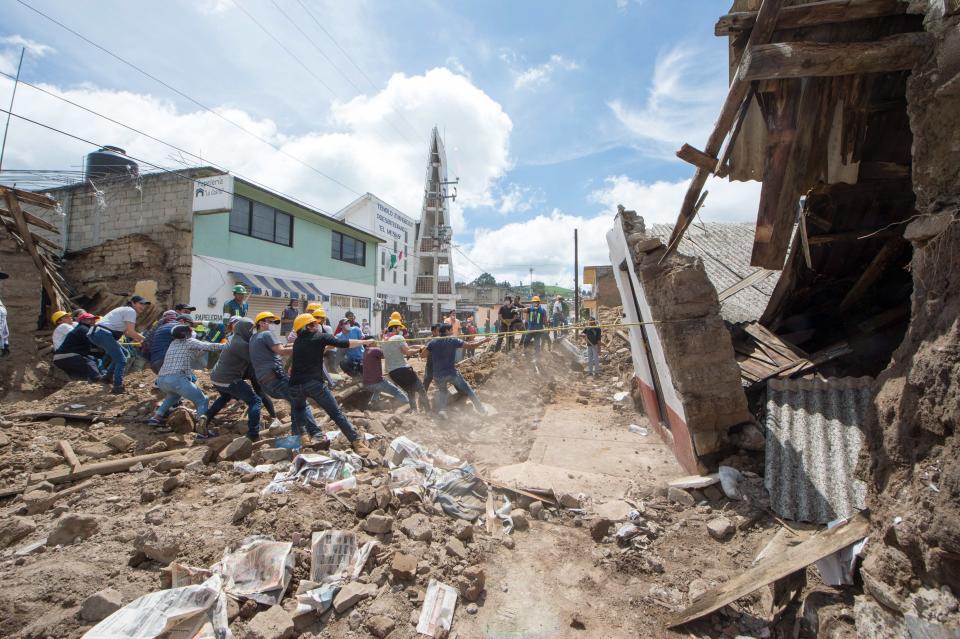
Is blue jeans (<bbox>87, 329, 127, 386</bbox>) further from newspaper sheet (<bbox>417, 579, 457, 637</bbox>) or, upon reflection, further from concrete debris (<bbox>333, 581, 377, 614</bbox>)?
newspaper sheet (<bbox>417, 579, 457, 637</bbox>)

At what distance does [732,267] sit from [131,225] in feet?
52.0

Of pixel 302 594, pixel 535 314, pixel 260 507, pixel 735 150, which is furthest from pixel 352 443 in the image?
pixel 535 314

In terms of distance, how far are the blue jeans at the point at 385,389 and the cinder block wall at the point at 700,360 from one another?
444 cm

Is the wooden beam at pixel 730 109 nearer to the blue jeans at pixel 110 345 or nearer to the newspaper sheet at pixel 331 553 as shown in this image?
the newspaper sheet at pixel 331 553

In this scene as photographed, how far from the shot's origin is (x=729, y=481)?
3797 millimetres

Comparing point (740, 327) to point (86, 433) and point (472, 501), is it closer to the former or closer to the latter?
point (472, 501)

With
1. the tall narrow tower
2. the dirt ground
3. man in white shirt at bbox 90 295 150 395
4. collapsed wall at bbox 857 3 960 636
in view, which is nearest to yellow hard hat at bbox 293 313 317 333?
the dirt ground

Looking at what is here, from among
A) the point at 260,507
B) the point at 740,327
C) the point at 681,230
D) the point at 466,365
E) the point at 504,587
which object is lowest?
the point at 504,587

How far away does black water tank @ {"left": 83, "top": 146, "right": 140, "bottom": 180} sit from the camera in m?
13.4

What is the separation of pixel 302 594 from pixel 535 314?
362 inches

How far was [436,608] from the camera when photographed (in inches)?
101

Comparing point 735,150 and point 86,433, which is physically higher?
point 735,150

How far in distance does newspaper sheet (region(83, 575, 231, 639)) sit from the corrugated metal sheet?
160 inches

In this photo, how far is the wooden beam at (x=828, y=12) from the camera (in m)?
2.77
